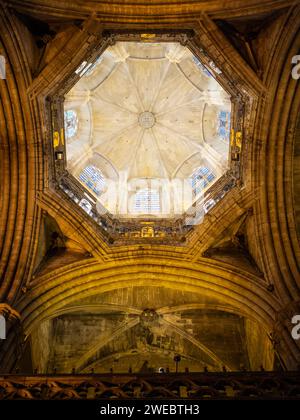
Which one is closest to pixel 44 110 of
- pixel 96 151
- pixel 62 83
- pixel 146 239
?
Answer: pixel 62 83

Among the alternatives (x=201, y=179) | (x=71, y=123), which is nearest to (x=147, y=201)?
(x=201, y=179)

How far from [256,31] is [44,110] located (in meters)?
6.52

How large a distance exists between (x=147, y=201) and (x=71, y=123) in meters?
5.05

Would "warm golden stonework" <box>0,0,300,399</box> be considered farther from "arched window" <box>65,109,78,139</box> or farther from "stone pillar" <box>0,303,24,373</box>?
"arched window" <box>65,109,78,139</box>

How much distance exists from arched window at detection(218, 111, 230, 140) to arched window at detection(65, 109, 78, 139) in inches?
265

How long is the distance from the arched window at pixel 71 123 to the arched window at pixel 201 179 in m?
5.91

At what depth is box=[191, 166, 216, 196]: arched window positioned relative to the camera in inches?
848

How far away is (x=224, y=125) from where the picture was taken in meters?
22.9

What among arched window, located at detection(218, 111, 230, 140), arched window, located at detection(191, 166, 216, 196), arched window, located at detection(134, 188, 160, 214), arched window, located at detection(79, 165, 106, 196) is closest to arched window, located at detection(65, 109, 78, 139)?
arched window, located at detection(79, 165, 106, 196)

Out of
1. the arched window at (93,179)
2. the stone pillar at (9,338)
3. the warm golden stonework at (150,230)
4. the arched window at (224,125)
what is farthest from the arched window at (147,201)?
the stone pillar at (9,338)

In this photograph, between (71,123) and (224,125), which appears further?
(71,123)

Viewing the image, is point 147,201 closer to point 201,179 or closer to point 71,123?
point 201,179

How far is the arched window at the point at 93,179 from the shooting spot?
2197cm

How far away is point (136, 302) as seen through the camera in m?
18.0
